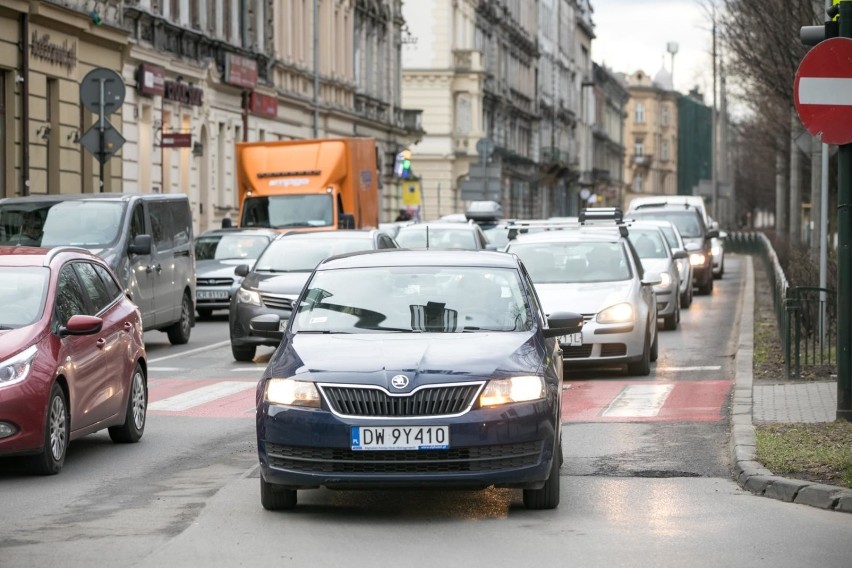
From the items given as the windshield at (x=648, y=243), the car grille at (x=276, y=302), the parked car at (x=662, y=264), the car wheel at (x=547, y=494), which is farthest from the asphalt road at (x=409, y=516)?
the windshield at (x=648, y=243)

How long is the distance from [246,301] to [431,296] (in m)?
10.4

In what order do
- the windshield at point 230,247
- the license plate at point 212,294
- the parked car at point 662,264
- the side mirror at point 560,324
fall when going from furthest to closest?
the windshield at point 230,247, the license plate at point 212,294, the parked car at point 662,264, the side mirror at point 560,324

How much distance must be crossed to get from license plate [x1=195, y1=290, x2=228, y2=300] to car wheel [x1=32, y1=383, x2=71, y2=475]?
17.8 meters

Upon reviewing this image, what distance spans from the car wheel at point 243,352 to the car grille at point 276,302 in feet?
1.74

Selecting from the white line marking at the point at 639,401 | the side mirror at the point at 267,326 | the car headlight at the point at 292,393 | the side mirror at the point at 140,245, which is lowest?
the white line marking at the point at 639,401

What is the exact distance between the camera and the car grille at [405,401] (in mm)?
8742

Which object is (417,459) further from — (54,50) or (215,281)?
(54,50)

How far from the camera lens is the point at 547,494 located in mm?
9211

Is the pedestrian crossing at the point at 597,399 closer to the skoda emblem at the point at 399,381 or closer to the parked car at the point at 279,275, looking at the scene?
the parked car at the point at 279,275

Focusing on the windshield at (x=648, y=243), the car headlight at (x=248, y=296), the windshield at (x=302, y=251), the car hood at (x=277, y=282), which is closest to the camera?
the car headlight at (x=248, y=296)

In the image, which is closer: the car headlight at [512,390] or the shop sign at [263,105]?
the car headlight at [512,390]

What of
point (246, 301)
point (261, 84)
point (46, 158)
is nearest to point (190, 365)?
point (246, 301)

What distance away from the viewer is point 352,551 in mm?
8086

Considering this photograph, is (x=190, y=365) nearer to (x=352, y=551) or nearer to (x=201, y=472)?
(x=201, y=472)
